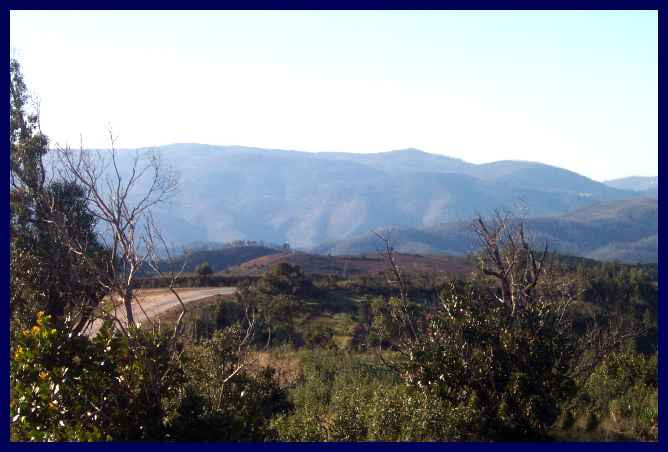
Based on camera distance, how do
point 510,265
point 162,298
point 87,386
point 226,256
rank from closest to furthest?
point 87,386
point 510,265
point 162,298
point 226,256

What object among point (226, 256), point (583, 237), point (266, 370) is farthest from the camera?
point (583, 237)

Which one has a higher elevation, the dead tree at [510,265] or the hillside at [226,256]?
the dead tree at [510,265]

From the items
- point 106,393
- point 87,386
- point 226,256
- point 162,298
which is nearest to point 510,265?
point 106,393

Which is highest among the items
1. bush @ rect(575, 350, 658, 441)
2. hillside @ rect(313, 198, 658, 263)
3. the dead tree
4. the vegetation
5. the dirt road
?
the dead tree

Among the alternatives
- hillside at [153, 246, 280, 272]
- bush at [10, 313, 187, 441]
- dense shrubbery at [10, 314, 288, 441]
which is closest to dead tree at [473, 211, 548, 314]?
dense shrubbery at [10, 314, 288, 441]

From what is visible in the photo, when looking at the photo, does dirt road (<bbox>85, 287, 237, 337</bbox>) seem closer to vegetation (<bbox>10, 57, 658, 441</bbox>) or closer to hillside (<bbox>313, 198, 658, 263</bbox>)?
vegetation (<bbox>10, 57, 658, 441</bbox>)

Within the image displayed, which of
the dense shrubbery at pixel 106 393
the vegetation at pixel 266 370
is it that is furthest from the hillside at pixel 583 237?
the dense shrubbery at pixel 106 393

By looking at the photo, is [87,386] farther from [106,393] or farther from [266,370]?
[266,370]

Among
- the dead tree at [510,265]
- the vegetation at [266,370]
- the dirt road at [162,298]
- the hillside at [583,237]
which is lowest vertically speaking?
the hillside at [583,237]

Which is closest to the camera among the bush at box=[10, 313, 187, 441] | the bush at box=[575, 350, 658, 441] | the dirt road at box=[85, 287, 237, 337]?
the bush at box=[10, 313, 187, 441]

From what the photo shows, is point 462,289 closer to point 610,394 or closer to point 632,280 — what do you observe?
point 610,394

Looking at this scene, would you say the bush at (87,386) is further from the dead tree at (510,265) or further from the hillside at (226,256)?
the hillside at (226,256)

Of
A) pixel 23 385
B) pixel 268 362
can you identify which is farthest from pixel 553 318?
pixel 268 362

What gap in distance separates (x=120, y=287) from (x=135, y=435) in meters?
1.56
